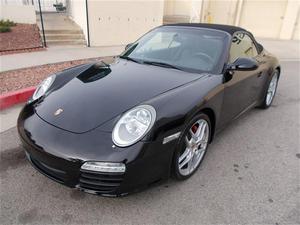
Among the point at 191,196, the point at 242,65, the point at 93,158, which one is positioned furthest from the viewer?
the point at 242,65

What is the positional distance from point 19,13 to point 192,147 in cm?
1100

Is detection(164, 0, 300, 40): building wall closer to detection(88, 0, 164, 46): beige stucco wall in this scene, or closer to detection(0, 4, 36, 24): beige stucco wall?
detection(88, 0, 164, 46): beige stucco wall

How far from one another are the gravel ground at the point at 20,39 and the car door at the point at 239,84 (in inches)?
253

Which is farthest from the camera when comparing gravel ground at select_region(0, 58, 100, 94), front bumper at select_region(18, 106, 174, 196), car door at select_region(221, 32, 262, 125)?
gravel ground at select_region(0, 58, 100, 94)

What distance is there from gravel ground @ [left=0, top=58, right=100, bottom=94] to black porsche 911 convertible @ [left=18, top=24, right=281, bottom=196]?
2.16 m

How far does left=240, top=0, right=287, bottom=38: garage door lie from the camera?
16859mm

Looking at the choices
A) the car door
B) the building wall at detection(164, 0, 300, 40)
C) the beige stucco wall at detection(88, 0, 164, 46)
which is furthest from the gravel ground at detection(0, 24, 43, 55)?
the building wall at detection(164, 0, 300, 40)

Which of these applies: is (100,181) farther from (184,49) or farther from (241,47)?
(241,47)

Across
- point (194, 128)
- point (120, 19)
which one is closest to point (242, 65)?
point (194, 128)

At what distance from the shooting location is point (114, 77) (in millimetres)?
2711


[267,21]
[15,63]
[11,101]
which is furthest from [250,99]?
[267,21]

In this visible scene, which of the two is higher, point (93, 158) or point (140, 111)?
point (140, 111)

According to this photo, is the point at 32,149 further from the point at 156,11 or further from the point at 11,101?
the point at 156,11

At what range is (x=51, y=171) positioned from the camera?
2.07 meters
